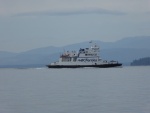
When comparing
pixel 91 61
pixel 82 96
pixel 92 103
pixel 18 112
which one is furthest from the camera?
pixel 91 61

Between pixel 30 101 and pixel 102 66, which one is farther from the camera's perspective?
pixel 102 66

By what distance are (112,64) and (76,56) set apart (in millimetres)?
11861

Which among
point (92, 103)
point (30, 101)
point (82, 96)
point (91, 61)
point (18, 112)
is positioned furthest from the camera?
point (91, 61)

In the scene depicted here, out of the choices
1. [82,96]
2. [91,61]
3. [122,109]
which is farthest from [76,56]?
[122,109]

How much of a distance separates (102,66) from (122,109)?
385 feet

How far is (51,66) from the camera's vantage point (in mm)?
158375

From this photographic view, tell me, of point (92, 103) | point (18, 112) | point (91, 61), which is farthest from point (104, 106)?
point (91, 61)

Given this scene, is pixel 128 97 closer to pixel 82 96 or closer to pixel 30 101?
pixel 82 96

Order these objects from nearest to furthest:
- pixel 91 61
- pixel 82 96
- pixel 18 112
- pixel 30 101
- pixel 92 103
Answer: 1. pixel 18 112
2. pixel 92 103
3. pixel 30 101
4. pixel 82 96
5. pixel 91 61

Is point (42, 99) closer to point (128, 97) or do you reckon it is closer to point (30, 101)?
point (30, 101)

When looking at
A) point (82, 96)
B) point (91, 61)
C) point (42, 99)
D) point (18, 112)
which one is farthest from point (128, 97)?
point (91, 61)

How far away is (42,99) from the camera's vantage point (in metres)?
41.6

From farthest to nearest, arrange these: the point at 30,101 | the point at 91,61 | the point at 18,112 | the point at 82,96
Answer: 1. the point at 91,61
2. the point at 82,96
3. the point at 30,101
4. the point at 18,112

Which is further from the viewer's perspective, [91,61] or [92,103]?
[91,61]
